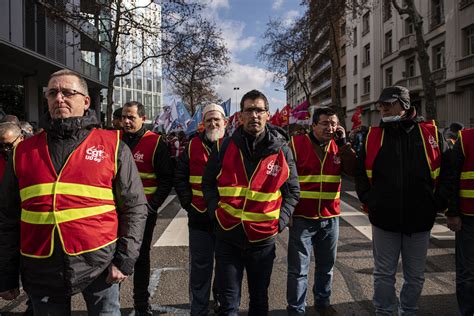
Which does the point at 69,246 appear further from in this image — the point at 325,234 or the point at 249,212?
the point at 325,234

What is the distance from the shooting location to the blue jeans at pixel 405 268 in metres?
Result: 3.25

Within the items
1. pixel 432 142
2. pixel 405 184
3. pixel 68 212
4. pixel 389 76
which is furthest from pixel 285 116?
pixel 389 76

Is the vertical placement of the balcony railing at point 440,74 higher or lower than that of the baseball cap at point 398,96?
higher

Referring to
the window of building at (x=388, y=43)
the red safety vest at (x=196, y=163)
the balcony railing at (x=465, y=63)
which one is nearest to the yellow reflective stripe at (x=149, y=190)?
the red safety vest at (x=196, y=163)

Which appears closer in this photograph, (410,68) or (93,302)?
(93,302)

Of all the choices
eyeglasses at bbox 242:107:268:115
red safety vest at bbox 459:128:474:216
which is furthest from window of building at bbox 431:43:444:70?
eyeglasses at bbox 242:107:268:115

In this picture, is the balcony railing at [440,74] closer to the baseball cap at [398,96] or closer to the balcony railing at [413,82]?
the balcony railing at [413,82]

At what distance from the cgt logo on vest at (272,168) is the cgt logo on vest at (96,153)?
1.19 metres

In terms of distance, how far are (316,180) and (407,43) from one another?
30402 millimetres

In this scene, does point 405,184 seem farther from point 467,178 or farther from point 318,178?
point 318,178

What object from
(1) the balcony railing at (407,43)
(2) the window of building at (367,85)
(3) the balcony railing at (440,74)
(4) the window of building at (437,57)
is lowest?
(3) the balcony railing at (440,74)

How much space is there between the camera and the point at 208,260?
3.54m

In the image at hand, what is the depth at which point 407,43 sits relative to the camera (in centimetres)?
3014

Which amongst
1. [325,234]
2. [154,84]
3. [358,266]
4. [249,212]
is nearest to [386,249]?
[325,234]
